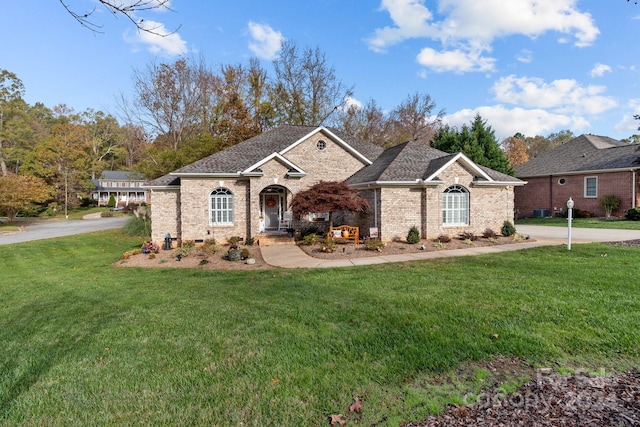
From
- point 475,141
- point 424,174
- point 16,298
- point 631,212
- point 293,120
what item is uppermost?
point 293,120

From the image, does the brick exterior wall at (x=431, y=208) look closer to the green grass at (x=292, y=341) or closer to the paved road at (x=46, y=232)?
the green grass at (x=292, y=341)

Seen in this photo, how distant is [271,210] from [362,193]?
19.5 ft

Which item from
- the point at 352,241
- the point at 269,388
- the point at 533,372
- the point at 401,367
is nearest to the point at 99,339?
the point at 269,388

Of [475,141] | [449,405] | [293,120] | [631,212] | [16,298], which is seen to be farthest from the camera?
[293,120]

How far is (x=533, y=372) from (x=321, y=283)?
4.98 metres

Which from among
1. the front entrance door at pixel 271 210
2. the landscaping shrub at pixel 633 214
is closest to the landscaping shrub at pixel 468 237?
the front entrance door at pixel 271 210

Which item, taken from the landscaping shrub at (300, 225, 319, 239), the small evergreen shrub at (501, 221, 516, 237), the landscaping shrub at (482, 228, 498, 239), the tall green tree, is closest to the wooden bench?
the landscaping shrub at (300, 225, 319, 239)

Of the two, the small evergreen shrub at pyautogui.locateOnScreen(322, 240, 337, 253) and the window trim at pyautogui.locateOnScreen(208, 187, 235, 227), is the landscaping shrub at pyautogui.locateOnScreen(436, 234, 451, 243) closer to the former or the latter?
the small evergreen shrub at pyautogui.locateOnScreen(322, 240, 337, 253)

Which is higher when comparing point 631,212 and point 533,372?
point 631,212

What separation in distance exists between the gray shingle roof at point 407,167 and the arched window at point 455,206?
1.43 metres

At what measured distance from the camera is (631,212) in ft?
72.2

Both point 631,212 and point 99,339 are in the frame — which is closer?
point 99,339

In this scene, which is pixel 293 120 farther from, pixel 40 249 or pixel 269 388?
pixel 269 388

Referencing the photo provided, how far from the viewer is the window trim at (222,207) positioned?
16.3m
